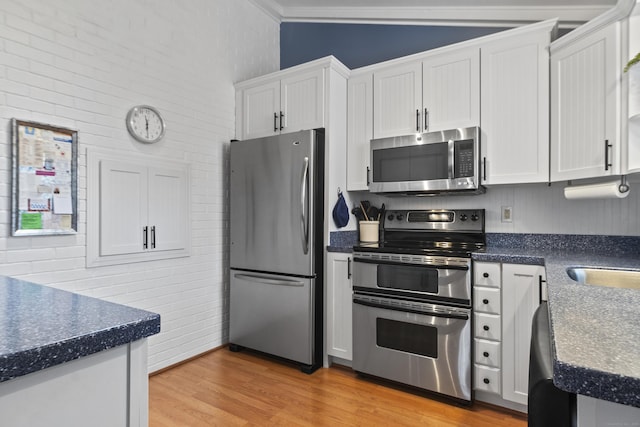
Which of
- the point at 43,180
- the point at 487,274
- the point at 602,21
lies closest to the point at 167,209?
the point at 43,180

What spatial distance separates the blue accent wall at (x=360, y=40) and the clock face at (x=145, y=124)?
66.1 inches

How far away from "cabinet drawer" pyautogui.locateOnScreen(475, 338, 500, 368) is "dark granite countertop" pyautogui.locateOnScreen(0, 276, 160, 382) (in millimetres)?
2041

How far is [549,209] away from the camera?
2.58 metres

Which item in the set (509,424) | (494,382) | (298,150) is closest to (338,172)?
(298,150)

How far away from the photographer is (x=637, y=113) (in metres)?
1.86

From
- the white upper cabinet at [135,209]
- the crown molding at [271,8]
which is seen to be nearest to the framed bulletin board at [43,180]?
the white upper cabinet at [135,209]

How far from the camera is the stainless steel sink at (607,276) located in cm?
175

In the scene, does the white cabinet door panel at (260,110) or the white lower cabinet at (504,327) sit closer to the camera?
the white lower cabinet at (504,327)

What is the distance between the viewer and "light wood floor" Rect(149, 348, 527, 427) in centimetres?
206

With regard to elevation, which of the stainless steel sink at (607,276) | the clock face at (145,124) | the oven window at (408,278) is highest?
the clock face at (145,124)

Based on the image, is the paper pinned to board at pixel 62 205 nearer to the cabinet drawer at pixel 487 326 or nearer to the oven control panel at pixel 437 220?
the oven control panel at pixel 437 220

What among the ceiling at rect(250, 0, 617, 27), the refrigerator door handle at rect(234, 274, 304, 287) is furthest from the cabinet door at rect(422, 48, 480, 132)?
the refrigerator door handle at rect(234, 274, 304, 287)

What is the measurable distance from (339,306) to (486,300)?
3.47ft

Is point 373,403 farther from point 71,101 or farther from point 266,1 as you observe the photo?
point 266,1
